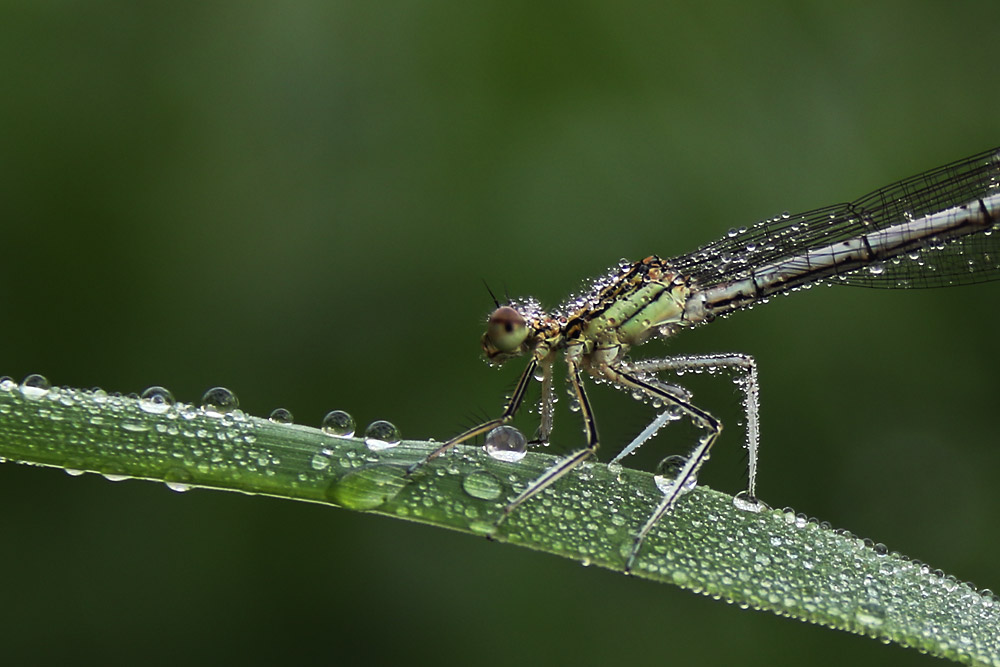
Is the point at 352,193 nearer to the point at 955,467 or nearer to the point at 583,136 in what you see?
the point at 583,136

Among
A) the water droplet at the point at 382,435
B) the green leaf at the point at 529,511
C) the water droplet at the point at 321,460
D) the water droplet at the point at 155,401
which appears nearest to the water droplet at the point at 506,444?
the green leaf at the point at 529,511

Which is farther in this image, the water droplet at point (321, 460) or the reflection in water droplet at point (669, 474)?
the reflection in water droplet at point (669, 474)

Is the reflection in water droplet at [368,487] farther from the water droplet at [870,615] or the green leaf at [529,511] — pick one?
the water droplet at [870,615]

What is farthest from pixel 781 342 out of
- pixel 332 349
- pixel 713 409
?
pixel 332 349

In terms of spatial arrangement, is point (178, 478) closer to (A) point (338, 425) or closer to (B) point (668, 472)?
(A) point (338, 425)

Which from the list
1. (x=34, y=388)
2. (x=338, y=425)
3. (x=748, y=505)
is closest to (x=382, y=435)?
(x=338, y=425)
